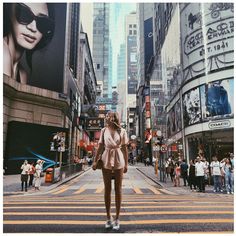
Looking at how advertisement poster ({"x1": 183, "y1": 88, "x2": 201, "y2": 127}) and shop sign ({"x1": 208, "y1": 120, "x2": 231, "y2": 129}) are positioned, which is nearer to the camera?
shop sign ({"x1": 208, "y1": 120, "x2": 231, "y2": 129})

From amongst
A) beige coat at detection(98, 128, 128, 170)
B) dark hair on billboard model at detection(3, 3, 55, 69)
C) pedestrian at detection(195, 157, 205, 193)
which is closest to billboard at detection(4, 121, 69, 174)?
dark hair on billboard model at detection(3, 3, 55, 69)

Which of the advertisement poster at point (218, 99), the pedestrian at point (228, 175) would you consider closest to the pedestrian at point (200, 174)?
the pedestrian at point (228, 175)

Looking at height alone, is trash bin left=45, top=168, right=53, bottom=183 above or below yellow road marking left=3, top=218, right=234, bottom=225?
below

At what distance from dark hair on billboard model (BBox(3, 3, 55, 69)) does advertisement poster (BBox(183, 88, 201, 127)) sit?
59.9 ft

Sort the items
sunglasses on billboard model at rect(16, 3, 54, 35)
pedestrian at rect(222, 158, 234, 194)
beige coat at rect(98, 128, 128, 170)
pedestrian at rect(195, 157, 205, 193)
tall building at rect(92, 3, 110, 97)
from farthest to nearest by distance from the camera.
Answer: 1. tall building at rect(92, 3, 110, 97)
2. sunglasses on billboard model at rect(16, 3, 54, 35)
3. pedestrian at rect(195, 157, 205, 193)
4. pedestrian at rect(222, 158, 234, 194)
5. beige coat at rect(98, 128, 128, 170)

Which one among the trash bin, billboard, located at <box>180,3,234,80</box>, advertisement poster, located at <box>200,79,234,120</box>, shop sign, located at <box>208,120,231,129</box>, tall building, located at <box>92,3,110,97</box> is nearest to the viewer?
the trash bin

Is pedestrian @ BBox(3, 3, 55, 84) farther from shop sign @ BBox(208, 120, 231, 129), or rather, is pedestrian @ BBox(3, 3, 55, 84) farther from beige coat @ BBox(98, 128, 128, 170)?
beige coat @ BBox(98, 128, 128, 170)

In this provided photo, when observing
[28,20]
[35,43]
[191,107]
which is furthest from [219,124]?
[28,20]

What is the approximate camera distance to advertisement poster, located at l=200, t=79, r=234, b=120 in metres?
27.5

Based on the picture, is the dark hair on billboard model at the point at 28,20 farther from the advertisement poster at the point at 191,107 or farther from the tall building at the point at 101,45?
the tall building at the point at 101,45

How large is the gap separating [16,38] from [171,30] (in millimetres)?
21736

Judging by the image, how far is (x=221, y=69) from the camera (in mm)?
28578

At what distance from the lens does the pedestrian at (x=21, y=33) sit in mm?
30034

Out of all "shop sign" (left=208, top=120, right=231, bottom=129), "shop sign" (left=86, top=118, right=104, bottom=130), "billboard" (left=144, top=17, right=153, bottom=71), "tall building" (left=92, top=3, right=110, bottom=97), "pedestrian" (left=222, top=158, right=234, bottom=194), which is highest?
"tall building" (left=92, top=3, right=110, bottom=97)
